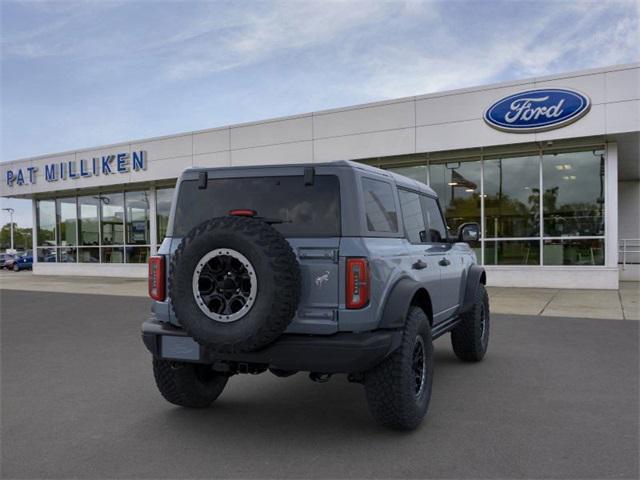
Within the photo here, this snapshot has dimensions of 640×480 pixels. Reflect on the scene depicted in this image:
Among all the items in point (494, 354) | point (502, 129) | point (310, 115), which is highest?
point (310, 115)

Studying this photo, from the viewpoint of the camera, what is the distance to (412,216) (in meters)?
4.96

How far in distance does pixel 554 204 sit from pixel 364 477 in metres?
13.6

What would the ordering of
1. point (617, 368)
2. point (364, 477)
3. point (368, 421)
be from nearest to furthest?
point (364, 477), point (368, 421), point (617, 368)

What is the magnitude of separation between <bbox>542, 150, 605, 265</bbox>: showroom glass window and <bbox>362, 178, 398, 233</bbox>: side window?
1196 centimetres

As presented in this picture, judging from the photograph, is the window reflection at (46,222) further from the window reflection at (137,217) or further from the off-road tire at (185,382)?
the off-road tire at (185,382)

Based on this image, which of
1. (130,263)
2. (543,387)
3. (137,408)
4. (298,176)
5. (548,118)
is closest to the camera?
(298,176)

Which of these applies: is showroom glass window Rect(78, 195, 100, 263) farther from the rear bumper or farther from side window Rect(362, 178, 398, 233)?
the rear bumper

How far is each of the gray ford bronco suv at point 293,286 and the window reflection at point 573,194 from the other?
1190 cm

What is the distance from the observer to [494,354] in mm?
6840

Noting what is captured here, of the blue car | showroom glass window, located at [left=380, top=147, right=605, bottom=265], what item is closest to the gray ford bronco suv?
showroom glass window, located at [left=380, top=147, right=605, bottom=265]

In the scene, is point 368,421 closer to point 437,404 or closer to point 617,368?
point 437,404

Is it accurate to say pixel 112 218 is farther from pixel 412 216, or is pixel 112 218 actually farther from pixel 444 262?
pixel 412 216

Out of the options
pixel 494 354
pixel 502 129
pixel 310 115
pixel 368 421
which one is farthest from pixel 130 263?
pixel 368 421

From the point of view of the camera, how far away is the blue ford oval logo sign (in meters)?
13.9
